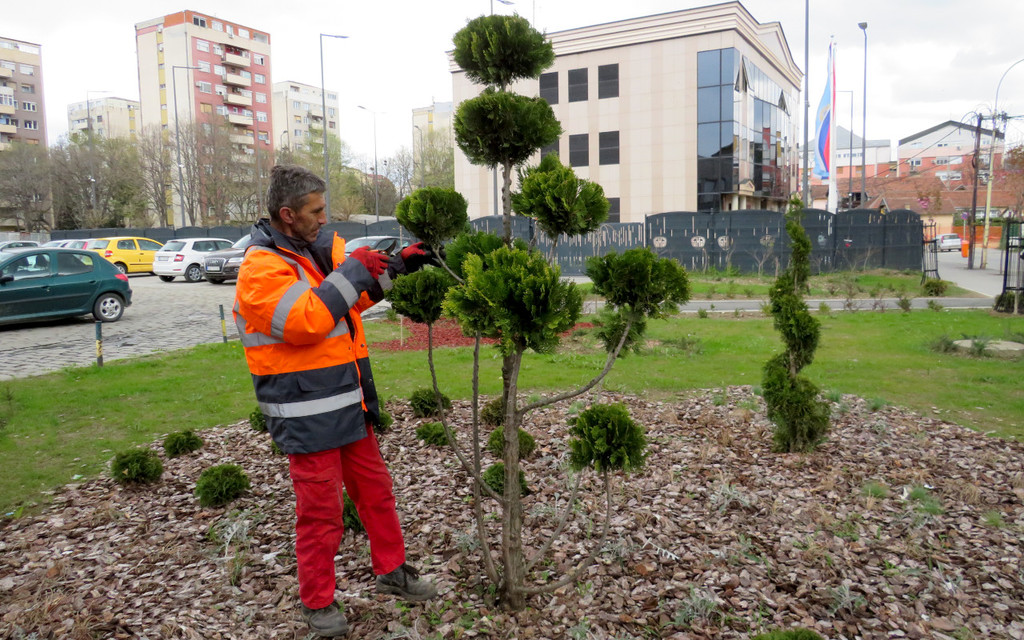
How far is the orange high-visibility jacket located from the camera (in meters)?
2.81

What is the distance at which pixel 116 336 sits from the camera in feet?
43.6

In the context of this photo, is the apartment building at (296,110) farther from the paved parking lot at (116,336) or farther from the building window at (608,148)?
the paved parking lot at (116,336)

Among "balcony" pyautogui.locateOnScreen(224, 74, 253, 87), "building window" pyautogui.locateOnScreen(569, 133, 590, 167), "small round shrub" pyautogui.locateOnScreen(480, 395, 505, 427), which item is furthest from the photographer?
"balcony" pyautogui.locateOnScreen(224, 74, 253, 87)

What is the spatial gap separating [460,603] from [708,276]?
22.8 metres

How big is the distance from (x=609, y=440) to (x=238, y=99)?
85.4 metres

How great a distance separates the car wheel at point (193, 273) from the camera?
2625cm

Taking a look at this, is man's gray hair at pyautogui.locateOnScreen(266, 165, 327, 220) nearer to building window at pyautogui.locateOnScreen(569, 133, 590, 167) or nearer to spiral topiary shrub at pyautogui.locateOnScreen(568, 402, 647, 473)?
spiral topiary shrub at pyautogui.locateOnScreen(568, 402, 647, 473)

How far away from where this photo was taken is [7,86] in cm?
8288

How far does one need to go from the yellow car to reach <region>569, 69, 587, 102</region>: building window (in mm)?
22623

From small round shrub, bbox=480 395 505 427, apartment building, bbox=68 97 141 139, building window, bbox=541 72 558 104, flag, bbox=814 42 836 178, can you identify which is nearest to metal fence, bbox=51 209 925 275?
flag, bbox=814 42 836 178

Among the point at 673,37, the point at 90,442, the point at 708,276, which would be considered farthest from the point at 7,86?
the point at 90,442

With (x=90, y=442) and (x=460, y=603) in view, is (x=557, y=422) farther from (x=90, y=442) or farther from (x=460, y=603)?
(x=90, y=442)

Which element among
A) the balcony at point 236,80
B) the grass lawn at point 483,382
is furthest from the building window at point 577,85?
the balcony at point 236,80

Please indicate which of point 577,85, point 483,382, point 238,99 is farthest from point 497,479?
point 238,99
